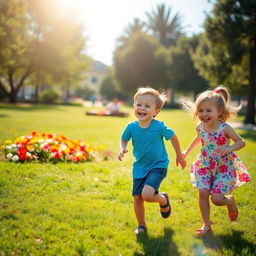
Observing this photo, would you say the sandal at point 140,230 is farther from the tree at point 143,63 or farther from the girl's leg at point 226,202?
the tree at point 143,63

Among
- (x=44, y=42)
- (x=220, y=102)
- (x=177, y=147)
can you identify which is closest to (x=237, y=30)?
(x=220, y=102)

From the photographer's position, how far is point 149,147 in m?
3.97

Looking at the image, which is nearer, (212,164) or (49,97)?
(212,164)

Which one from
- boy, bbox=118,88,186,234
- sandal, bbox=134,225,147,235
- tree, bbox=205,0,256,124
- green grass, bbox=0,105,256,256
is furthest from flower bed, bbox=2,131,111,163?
tree, bbox=205,0,256,124

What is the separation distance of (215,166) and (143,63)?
48.7 metres

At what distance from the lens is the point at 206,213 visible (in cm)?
393

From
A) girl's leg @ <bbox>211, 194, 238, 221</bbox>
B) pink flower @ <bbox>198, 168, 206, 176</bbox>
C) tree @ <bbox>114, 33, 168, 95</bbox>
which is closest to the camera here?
girl's leg @ <bbox>211, 194, 238, 221</bbox>

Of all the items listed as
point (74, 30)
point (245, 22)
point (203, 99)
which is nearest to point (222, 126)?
point (203, 99)

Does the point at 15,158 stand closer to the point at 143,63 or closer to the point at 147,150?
the point at 147,150

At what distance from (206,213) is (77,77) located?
42.7 metres

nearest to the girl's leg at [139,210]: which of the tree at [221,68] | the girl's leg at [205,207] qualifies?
the girl's leg at [205,207]

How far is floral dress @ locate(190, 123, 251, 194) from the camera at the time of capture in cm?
399

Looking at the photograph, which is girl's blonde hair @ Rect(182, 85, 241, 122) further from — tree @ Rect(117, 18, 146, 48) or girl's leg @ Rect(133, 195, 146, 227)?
tree @ Rect(117, 18, 146, 48)

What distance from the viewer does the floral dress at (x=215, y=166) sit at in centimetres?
399
